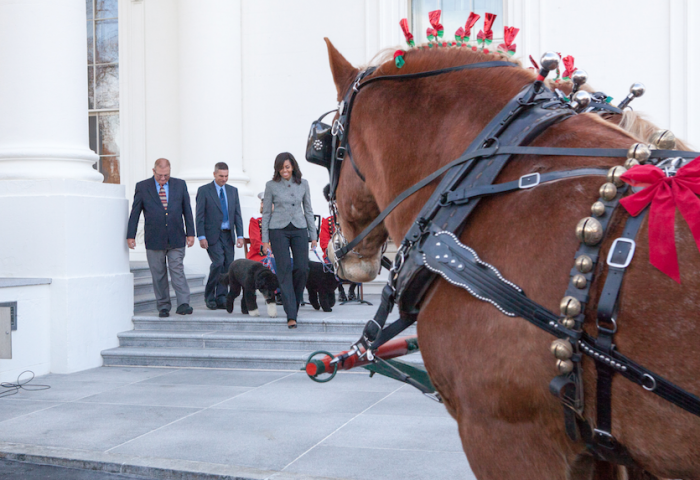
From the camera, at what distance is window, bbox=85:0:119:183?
1243 cm

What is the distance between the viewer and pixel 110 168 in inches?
494

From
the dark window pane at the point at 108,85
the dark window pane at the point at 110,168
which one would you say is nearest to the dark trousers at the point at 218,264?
the dark window pane at the point at 110,168

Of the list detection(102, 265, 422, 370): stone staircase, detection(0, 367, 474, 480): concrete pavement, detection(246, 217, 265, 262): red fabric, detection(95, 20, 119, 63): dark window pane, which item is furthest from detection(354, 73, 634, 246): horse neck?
detection(95, 20, 119, 63): dark window pane

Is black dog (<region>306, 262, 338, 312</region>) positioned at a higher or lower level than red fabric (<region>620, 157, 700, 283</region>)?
lower

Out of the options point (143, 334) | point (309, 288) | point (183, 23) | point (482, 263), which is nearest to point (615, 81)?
point (309, 288)

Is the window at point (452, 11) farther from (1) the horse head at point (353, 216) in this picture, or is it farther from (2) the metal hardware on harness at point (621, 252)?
(2) the metal hardware on harness at point (621, 252)

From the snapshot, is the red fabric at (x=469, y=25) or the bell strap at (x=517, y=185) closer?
the bell strap at (x=517, y=185)

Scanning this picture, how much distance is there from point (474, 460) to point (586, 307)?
1.62ft

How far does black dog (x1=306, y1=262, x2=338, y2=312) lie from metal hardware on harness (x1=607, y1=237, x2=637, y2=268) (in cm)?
718

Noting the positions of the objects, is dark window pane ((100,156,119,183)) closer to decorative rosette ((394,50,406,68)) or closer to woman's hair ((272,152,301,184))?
woman's hair ((272,152,301,184))

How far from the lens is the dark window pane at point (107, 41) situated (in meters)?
12.4

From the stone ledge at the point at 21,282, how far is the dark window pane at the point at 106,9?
6898 mm

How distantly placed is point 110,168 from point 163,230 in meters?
4.66

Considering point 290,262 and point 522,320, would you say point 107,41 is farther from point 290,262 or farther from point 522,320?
point 522,320
